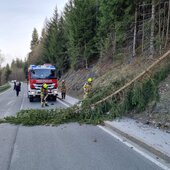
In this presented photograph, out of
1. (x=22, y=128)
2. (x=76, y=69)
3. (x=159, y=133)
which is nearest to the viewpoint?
(x=159, y=133)

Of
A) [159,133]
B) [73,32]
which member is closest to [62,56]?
[73,32]

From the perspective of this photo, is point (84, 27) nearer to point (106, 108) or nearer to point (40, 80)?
point (40, 80)

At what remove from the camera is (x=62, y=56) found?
5641cm

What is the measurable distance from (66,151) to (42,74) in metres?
18.7

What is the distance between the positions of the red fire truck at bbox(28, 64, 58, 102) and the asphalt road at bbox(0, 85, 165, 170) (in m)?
14.6

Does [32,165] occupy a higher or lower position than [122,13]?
lower

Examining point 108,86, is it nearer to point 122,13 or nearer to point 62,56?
point 122,13

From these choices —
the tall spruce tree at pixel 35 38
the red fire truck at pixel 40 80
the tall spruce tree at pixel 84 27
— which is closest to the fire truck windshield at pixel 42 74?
the red fire truck at pixel 40 80

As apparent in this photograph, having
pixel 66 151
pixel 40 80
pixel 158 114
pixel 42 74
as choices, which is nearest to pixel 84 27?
pixel 42 74

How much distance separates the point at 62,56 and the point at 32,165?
167 feet

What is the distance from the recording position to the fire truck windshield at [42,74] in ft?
83.1

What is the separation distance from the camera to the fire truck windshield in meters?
25.3

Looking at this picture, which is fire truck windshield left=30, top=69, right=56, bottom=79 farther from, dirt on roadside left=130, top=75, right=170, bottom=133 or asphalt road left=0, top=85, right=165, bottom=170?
asphalt road left=0, top=85, right=165, bottom=170

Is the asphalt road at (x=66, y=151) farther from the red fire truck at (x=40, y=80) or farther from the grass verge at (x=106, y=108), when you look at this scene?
the red fire truck at (x=40, y=80)
